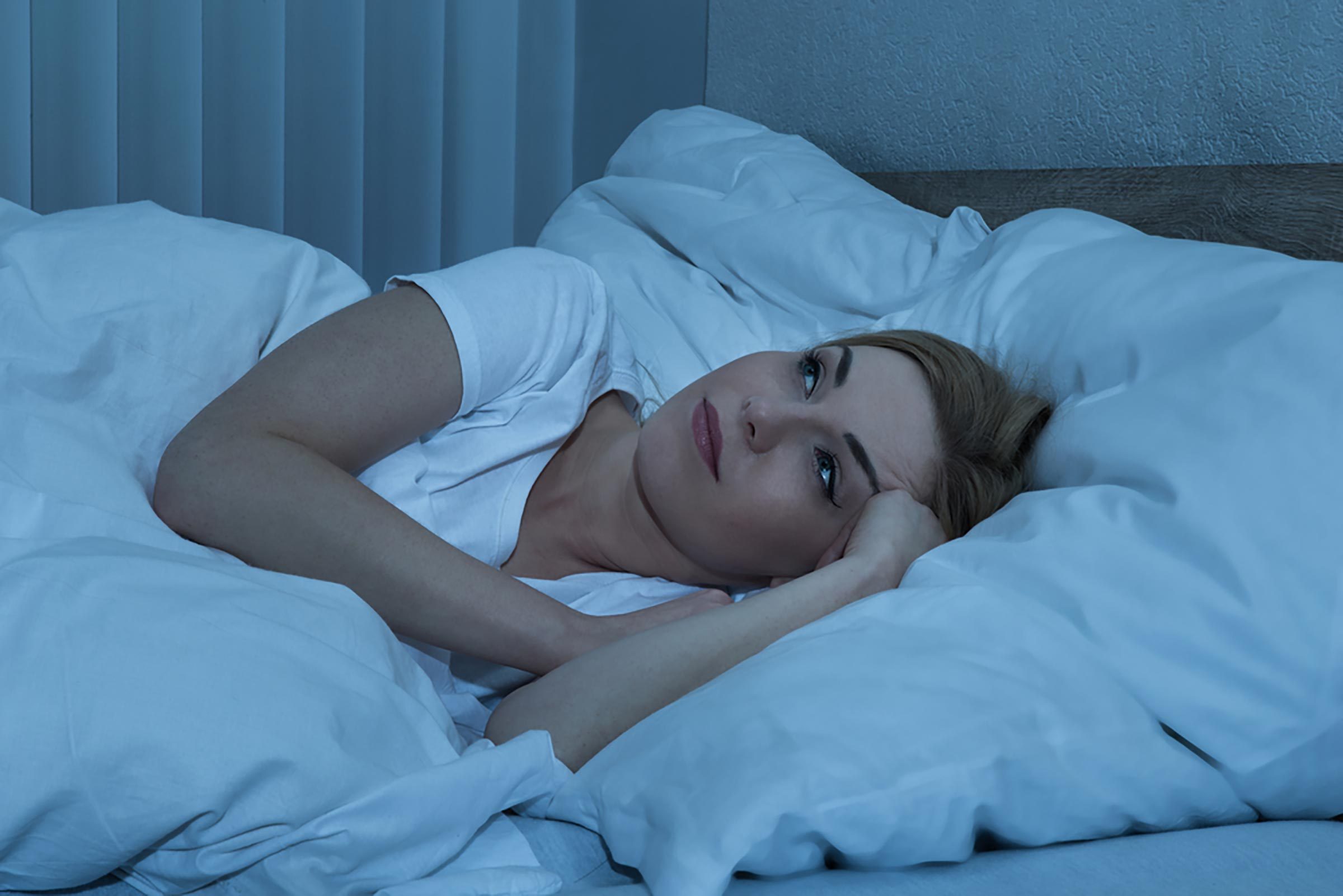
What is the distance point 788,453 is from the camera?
1.03m

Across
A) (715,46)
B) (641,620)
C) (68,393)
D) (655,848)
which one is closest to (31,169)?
(68,393)

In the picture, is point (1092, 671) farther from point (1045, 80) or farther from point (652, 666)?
point (1045, 80)

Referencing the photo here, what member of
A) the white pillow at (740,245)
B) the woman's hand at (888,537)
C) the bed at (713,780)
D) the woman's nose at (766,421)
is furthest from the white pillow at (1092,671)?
the white pillow at (740,245)

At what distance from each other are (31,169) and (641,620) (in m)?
1.52

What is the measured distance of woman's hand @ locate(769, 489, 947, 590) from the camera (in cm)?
95

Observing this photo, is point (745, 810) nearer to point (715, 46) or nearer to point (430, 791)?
point (430, 791)

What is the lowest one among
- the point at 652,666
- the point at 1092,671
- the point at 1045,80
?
the point at 652,666

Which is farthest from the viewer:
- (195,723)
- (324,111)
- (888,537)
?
(324,111)

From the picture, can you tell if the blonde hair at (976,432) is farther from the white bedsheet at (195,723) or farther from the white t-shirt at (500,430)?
the white bedsheet at (195,723)

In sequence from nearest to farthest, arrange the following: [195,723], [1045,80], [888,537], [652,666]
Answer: [195,723] < [652,666] < [888,537] < [1045,80]

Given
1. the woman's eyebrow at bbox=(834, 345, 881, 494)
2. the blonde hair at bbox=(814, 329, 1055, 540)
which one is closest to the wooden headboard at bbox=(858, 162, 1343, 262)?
the blonde hair at bbox=(814, 329, 1055, 540)

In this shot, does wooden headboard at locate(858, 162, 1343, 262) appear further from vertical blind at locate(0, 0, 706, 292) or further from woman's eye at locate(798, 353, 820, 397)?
vertical blind at locate(0, 0, 706, 292)

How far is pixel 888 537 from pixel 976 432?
0.17 metres

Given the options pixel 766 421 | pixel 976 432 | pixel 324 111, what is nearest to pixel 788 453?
Result: pixel 766 421
